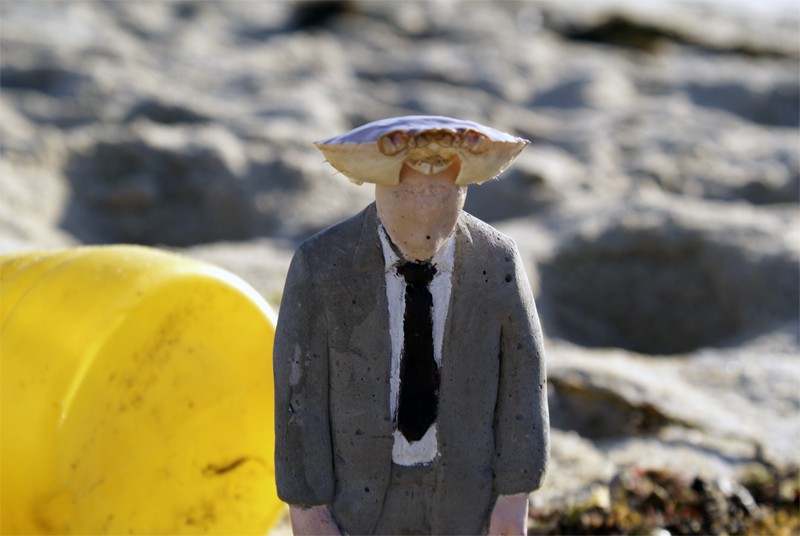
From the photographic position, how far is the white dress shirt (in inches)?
75.7

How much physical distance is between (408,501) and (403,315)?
0.35m

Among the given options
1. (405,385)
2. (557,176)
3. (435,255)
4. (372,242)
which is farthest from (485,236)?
(557,176)

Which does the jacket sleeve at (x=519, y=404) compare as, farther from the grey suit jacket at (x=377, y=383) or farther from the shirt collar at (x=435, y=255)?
the shirt collar at (x=435, y=255)

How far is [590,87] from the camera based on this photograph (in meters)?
9.09

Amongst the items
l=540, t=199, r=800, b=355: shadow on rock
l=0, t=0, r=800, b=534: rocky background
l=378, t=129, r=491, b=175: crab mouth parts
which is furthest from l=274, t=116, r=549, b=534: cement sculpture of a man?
l=540, t=199, r=800, b=355: shadow on rock

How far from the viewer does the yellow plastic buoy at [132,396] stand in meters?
2.25

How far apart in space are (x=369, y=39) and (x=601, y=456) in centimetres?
727

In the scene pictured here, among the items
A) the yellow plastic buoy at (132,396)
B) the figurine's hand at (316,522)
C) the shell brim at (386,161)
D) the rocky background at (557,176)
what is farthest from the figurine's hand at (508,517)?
the rocky background at (557,176)

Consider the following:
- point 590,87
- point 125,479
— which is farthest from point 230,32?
point 125,479

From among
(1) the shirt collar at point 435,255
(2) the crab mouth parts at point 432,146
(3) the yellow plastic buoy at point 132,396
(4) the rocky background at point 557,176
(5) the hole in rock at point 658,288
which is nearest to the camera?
(2) the crab mouth parts at point 432,146

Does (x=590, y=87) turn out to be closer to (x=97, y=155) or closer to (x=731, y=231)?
(x=731, y=231)

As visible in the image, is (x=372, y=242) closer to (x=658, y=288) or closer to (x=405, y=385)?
(x=405, y=385)

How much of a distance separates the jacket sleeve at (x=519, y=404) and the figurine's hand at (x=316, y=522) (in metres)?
0.32

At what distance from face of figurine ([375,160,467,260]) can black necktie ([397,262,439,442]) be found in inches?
2.6
